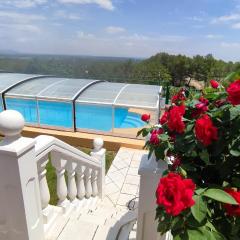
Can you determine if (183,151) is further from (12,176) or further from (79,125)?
(79,125)

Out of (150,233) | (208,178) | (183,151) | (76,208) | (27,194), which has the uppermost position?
(183,151)

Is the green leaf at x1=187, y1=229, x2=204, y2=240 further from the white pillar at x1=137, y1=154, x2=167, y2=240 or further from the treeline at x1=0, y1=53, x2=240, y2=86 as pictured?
the treeline at x1=0, y1=53, x2=240, y2=86

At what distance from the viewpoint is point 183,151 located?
132 centimetres

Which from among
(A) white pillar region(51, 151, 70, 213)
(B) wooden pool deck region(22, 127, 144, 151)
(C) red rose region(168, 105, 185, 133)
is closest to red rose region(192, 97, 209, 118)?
(C) red rose region(168, 105, 185, 133)

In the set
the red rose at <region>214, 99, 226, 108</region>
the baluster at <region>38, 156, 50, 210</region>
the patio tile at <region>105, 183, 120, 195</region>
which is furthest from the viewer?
the patio tile at <region>105, 183, 120, 195</region>

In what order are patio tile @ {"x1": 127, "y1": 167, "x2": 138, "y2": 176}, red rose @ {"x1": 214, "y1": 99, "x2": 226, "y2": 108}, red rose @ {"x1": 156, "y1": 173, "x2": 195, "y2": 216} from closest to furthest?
red rose @ {"x1": 156, "y1": 173, "x2": 195, "y2": 216}
red rose @ {"x1": 214, "y1": 99, "x2": 226, "y2": 108}
patio tile @ {"x1": 127, "y1": 167, "x2": 138, "y2": 176}

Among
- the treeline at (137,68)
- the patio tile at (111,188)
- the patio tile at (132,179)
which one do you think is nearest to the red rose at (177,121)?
the patio tile at (111,188)

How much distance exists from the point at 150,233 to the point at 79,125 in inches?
265

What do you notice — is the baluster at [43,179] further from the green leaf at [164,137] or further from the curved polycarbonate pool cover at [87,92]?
the curved polycarbonate pool cover at [87,92]

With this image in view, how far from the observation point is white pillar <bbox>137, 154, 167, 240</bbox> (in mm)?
1677

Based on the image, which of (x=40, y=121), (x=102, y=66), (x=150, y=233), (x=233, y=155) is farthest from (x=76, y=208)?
(x=102, y=66)

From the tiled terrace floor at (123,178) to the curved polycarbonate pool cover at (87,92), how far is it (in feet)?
5.93

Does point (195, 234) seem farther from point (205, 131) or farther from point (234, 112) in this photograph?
point (234, 112)

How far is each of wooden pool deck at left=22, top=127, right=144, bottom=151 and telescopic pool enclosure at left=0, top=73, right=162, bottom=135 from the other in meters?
0.26
